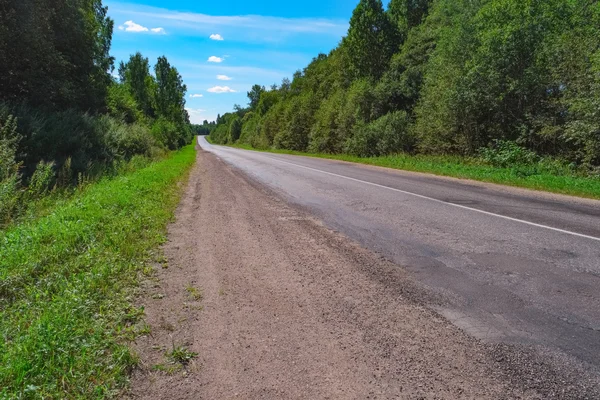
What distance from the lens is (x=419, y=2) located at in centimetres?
3450

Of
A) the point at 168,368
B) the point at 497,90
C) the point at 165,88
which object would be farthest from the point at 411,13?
the point at 165,88

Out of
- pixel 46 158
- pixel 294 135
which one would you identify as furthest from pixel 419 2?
pixel 46 158

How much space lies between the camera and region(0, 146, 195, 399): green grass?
257 centimetres

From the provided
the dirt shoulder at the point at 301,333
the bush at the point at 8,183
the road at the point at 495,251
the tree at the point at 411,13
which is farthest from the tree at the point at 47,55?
the tree at the point at 411,13

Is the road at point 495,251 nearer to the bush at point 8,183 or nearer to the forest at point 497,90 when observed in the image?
the bush at point 8,183

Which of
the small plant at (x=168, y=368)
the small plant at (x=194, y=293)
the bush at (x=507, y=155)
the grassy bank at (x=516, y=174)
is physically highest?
the bush at (x=507, y=155)

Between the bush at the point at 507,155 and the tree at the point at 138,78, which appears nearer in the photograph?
the bush at the point at 507,155

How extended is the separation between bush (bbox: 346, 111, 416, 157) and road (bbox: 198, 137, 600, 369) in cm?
1502

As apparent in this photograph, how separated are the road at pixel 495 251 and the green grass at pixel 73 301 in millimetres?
2998

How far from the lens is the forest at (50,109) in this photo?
1002 cm

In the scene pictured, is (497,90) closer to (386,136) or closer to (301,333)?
(386,136)

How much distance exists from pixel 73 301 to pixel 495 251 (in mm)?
5292

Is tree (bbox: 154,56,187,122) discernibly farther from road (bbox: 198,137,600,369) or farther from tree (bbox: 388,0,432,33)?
road (bbox: 198,137,600,369)

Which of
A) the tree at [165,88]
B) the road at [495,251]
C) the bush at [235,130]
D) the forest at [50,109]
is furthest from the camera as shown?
the bush at [235,130]
